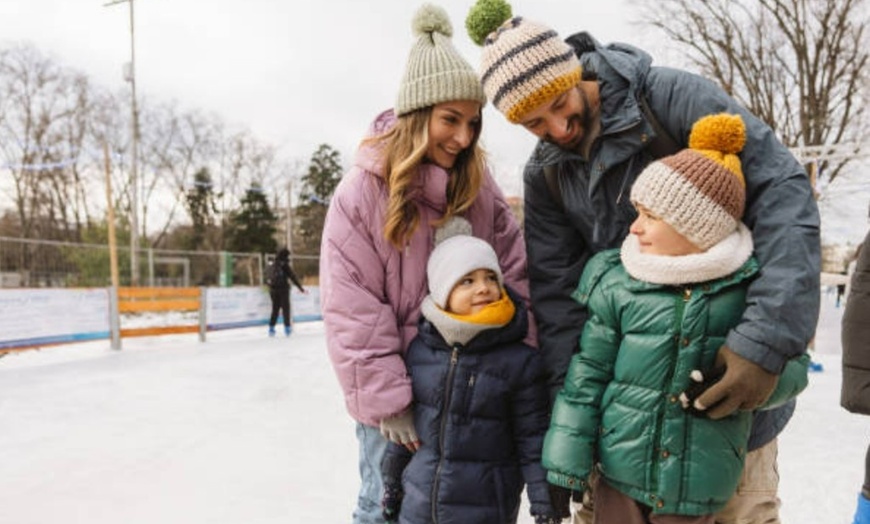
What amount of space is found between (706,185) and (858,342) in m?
1.21

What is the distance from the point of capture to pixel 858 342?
78.2 inches

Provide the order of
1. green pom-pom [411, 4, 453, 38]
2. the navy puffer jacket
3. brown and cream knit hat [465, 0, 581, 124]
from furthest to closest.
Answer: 1. green pom-pom [411, 4, 453, 38]
2. the navy puffer jacket
3. brown and cream knit hat [465, 0, 581, 124]

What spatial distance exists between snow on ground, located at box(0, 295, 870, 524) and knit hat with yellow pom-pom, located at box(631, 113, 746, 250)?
1731 mm

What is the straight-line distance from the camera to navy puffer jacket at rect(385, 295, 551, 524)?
62.2 inches

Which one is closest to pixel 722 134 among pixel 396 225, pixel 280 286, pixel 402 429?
pixel 396 225

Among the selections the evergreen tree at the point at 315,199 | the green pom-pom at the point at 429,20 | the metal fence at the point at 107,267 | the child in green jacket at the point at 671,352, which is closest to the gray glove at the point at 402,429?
the child in green jacket at the point at 671,352

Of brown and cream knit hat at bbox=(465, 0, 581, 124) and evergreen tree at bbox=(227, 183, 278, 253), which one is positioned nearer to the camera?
brown and cream knit hat at bbox=(465, 0, 581, 124)

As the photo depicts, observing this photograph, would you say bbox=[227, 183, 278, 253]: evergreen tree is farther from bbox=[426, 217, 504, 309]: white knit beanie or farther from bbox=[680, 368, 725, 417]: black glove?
bbox=[680, 368, 725, 417]: black glove

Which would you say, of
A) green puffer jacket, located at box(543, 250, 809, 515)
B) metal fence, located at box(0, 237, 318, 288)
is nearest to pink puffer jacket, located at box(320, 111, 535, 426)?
green puffer jacket, located at box(543, 250, 809, 515)

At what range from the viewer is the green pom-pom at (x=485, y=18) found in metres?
1.66

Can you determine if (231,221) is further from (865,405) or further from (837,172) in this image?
(865,405)

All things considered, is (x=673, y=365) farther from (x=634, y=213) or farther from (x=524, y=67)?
(x=524, y=67)

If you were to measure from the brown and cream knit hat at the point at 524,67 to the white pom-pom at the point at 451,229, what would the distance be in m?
0.39

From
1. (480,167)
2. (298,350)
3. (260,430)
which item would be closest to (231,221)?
(298,350)
